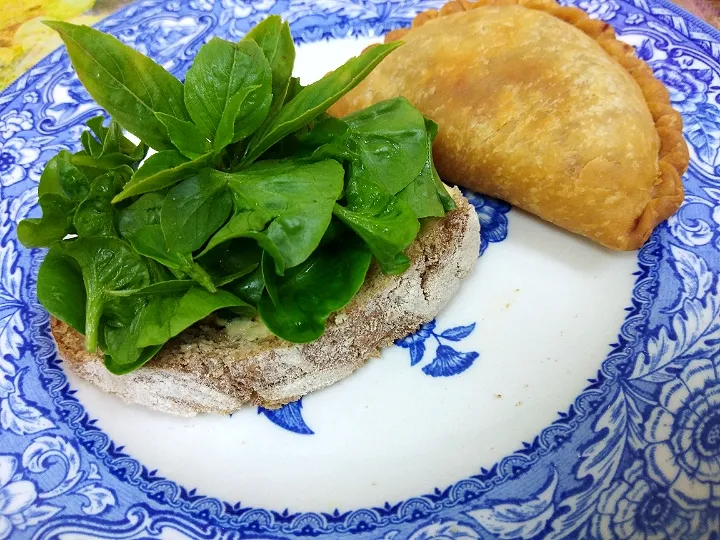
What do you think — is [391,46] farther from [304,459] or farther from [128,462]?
[128,462]

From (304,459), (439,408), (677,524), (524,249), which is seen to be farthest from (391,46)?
(677,524)

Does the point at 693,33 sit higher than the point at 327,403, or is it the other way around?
the point at 693,33

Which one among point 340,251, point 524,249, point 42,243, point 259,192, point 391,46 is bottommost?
point 524,249

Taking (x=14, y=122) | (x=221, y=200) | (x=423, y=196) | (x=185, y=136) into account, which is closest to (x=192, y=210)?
(x=221, y=200)

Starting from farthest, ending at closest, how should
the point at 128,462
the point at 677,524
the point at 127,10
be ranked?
1. the point at 127,10
2. the point at 128,462
3. the point at 677,524

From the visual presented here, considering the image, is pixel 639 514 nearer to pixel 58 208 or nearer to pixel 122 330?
pixel 122 330

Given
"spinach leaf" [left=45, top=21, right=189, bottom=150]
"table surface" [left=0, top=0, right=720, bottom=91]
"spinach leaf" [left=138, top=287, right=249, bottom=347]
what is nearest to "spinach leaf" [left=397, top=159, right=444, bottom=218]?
"spinach leaf" [left=138, top=287, right=249, bottom=347]
